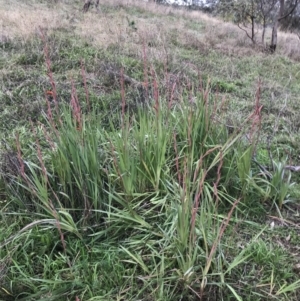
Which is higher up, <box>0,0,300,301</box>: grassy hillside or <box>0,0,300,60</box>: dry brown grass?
<box>0,0,300,60</box>: dry brown grass

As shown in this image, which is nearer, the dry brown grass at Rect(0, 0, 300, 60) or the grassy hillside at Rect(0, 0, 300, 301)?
the grassy hillside at Rect(0, 0, 300, 301)

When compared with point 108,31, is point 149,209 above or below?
below

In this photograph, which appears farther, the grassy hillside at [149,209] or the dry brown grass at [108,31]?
the dry brown grass at [108,31]

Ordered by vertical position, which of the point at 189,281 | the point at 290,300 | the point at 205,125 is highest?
the point at 205,125

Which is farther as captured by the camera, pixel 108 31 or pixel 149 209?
pixel 108 31

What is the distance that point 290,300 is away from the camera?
1.99 metres

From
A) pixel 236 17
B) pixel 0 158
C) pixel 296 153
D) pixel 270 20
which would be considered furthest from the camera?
pixel 270 20

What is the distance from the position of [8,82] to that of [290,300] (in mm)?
4368

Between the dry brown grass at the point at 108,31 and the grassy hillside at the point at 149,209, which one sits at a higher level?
the dry brown grass at the point at 108,31

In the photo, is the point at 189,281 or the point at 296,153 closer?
the point at 189,281

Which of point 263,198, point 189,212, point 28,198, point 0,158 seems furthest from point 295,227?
point 0,158

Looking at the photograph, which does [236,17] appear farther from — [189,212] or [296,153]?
[189,212]

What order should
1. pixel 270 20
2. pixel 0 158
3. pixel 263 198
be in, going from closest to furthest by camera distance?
pixel 263 198 < pixel 0 158 < pixel 270 20

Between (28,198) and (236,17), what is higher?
(236,17)
